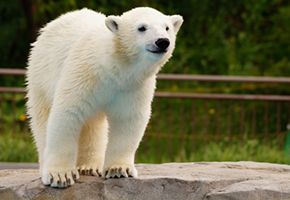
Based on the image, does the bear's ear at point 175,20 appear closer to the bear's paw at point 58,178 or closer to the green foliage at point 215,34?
the bear's paw at point 58,178

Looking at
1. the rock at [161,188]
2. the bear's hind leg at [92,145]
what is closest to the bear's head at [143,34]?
the bear's hind leg at [92,145]

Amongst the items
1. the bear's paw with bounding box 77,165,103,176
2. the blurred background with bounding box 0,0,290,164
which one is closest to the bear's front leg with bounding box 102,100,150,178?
the bear's paw with bounding box 77,165,103,176

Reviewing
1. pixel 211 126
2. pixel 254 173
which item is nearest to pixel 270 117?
pixel 211 126

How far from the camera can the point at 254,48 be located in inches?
480

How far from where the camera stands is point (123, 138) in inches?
183

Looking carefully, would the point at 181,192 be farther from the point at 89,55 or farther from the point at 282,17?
the point at 282,17

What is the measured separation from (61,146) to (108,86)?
0.63 m

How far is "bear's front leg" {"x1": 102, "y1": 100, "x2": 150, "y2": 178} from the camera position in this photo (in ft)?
15.0

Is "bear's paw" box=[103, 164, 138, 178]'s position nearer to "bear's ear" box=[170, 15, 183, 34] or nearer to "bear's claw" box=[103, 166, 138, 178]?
"bear's claw" box=[103, 166, 138, 178]

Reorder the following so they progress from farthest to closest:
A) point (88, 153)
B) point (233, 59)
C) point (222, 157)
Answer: point (233, 59), point (222, 157), point (88, 153)

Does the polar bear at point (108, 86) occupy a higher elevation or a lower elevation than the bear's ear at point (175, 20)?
lower

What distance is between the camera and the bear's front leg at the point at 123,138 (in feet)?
15.0

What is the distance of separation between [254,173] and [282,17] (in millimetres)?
7968

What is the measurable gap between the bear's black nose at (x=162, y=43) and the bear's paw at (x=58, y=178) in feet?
4.34
